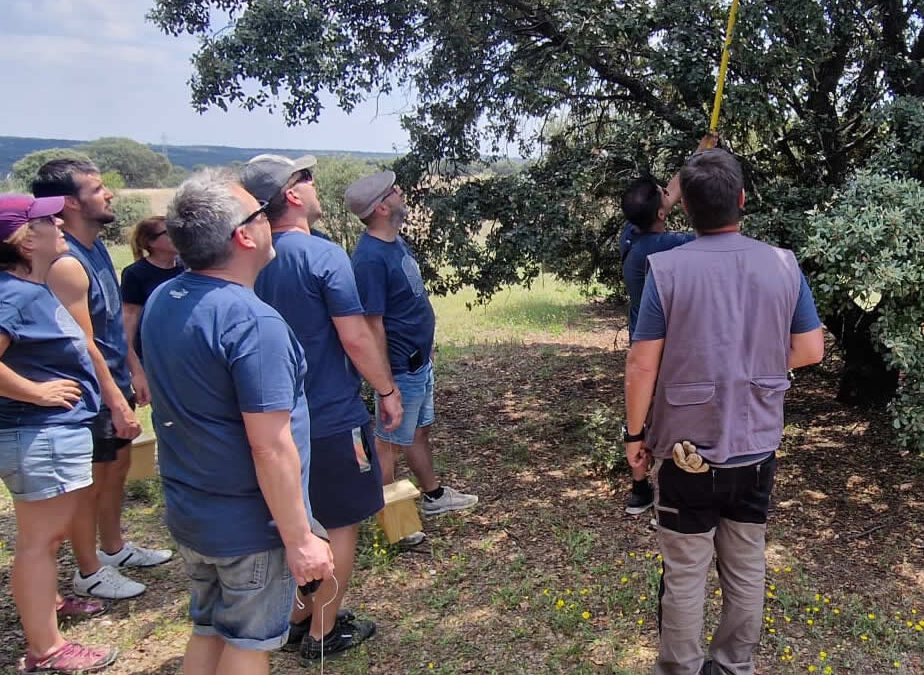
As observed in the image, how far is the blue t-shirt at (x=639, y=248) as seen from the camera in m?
3.81

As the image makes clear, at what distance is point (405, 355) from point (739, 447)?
189 cm

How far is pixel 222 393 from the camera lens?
1.93m

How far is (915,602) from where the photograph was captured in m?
3.28

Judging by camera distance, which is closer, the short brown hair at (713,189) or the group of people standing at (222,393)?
the group of people standing at (222,393)

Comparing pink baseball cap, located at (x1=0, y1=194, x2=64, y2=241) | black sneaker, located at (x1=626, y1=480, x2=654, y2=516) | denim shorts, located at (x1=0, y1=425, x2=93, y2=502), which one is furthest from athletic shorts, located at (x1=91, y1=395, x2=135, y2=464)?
black sneaker, located at (x1=626, y1=480, x2=654, y2=516)

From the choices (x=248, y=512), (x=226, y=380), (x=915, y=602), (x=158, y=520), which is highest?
(x=226, y=380)

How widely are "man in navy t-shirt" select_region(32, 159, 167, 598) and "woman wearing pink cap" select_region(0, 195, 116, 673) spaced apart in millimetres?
244

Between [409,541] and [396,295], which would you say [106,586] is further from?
[396,295]

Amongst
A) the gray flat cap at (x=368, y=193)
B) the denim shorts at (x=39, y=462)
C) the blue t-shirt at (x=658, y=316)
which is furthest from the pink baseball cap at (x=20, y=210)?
the blue t-shirt at (x=658, y=316)

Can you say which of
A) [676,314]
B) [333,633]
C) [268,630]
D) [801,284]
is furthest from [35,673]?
[801,284]

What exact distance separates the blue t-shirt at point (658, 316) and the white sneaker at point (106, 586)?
2727 millimetres

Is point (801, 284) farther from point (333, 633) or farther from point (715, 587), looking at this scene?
point (333, 633)

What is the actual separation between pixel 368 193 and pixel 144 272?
4.43 feet

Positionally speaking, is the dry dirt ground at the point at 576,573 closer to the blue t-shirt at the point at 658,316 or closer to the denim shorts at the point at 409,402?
the denim shorts at the point at 409,402
